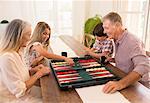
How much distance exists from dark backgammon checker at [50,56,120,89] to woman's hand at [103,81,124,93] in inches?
2.5

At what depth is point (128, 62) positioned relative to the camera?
1.71 meters

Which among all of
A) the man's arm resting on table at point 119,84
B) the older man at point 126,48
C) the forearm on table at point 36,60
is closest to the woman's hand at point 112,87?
the man's arm resting on table at point 119,84

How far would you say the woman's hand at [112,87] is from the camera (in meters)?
1.22

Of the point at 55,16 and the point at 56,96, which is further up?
the point at 55,16

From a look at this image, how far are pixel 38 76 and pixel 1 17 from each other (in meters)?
3.32

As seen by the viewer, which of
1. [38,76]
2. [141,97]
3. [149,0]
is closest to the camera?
[141,97]

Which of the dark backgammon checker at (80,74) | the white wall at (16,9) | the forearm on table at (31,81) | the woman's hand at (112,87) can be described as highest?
the white wall at (16,9)

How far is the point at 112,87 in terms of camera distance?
1.23 m

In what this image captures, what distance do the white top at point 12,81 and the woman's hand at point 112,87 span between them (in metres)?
0.53

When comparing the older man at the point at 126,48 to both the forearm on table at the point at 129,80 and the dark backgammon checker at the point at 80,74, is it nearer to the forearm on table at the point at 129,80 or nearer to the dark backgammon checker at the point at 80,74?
the forearm on table at the point at 129,80

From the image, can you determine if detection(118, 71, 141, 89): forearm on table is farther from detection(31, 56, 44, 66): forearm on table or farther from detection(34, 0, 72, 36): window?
detection(34, 0, 72, 36): window

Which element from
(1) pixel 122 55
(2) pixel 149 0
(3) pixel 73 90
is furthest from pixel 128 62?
(2) pixel 149 0

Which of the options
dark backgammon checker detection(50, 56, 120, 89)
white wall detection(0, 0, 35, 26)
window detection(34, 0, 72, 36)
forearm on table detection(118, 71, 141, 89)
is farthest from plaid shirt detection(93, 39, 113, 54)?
white wall detection(0, 0, 35, 26)

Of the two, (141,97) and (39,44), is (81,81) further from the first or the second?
(39,44)
